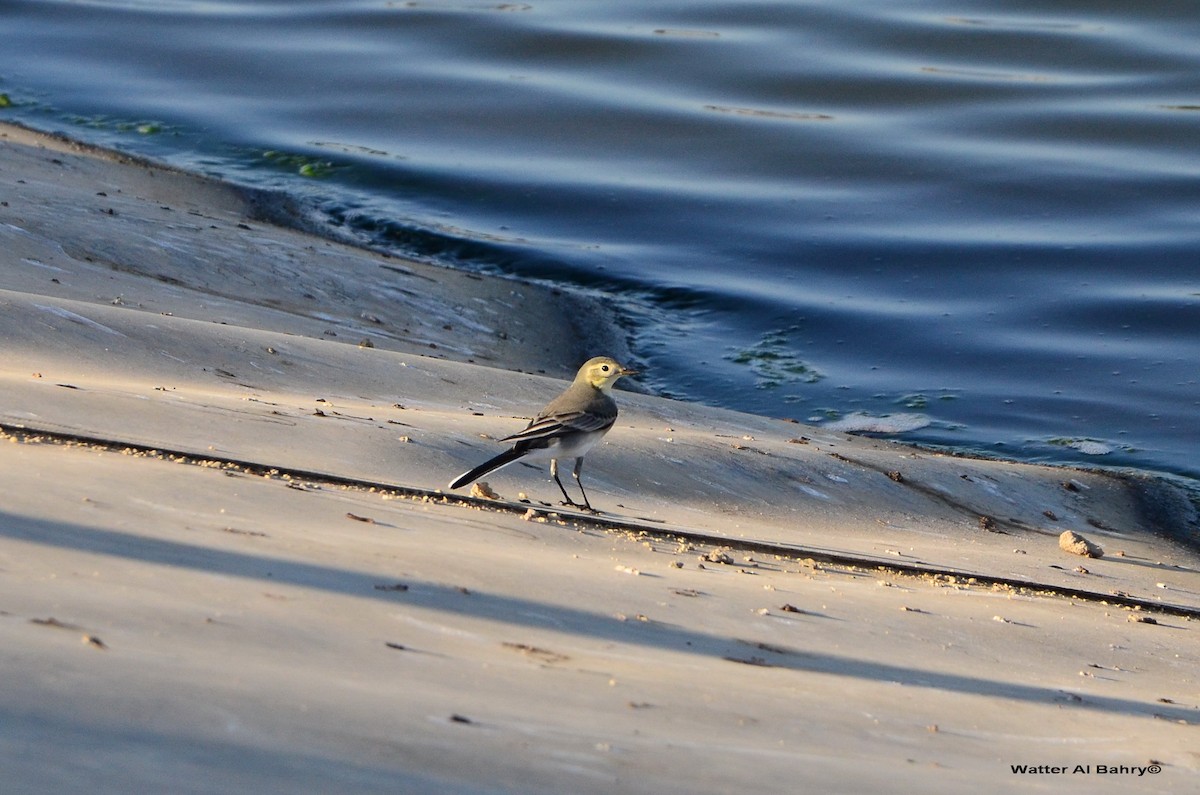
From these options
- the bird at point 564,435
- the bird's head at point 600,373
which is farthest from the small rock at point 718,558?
the bird's head at point 600,373

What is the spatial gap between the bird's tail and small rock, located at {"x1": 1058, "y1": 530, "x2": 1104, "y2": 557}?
103 inches

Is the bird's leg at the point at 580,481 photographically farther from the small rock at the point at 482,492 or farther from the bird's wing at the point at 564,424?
the small rock at the point at 482,492

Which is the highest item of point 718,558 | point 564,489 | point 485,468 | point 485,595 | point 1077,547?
point 485,595

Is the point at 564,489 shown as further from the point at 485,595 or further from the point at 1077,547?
the point at 1077,547

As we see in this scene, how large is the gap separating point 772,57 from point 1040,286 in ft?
22.7

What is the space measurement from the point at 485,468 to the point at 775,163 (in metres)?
11.2

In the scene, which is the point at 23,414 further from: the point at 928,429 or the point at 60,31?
the point at 60,31

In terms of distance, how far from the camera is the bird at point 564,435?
518 cm

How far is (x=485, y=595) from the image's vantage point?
364cm

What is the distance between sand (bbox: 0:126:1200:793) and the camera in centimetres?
269

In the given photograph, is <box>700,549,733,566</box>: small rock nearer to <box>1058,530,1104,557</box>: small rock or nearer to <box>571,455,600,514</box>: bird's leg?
<box>571,455,600,514</box>: bird's leg

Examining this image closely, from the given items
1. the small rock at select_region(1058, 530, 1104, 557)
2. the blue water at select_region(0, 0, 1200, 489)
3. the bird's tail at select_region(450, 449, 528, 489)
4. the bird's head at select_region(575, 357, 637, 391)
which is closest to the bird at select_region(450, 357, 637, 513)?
the bird's tail at select_region(450, 449, 528, 489)

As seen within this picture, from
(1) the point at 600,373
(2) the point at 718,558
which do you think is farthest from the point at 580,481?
(2) the point at 718,558

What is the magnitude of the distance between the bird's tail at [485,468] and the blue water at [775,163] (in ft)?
16.8
